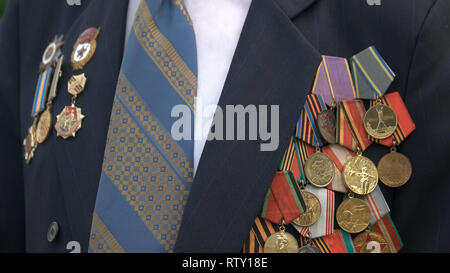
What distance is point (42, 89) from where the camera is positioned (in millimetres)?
1242

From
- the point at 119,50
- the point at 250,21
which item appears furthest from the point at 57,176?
the point at 250,21

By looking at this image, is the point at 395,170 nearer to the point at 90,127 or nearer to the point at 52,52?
the point at 90,127

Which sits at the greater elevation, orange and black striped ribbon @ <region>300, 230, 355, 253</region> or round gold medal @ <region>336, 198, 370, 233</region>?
round gold medal @ <region>336, 198, 370, 233</region>

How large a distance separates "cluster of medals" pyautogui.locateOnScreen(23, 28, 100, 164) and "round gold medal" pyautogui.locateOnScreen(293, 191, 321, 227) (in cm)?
55

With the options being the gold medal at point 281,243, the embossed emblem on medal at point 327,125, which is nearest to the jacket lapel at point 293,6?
the embossed emblem on medal at point 327,125

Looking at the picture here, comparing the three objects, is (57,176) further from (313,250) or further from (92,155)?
(313,250)

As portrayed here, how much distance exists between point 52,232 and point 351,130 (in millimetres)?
727

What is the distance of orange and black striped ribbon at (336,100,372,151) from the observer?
1.02m

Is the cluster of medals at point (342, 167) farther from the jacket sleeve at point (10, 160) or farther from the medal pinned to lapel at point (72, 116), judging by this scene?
the jacket sleeve at point (10, 160)

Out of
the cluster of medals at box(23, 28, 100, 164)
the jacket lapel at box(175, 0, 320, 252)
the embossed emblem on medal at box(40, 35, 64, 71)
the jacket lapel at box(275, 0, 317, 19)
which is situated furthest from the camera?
the embossed emblem on medal at box(40, 35, 64, 71)

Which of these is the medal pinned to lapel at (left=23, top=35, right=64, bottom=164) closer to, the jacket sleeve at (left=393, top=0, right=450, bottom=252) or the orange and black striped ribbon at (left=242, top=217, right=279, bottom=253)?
the orange and black striped ribbon at (left=242, top=217, right=279, bottom=253)

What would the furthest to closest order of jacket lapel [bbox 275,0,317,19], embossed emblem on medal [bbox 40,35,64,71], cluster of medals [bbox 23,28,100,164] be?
embossed emblem on medal [bbox 40,35,64,71]
cluster of medals [bbox 23,28,100,164]
jacket lapel [bbox 275,0,317,19]

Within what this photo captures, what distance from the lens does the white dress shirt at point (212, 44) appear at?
3.24 feet

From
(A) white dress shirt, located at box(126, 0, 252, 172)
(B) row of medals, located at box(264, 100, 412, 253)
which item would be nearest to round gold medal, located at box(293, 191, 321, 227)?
(B) row of medals, located at box(264, 100, 412, 253)
